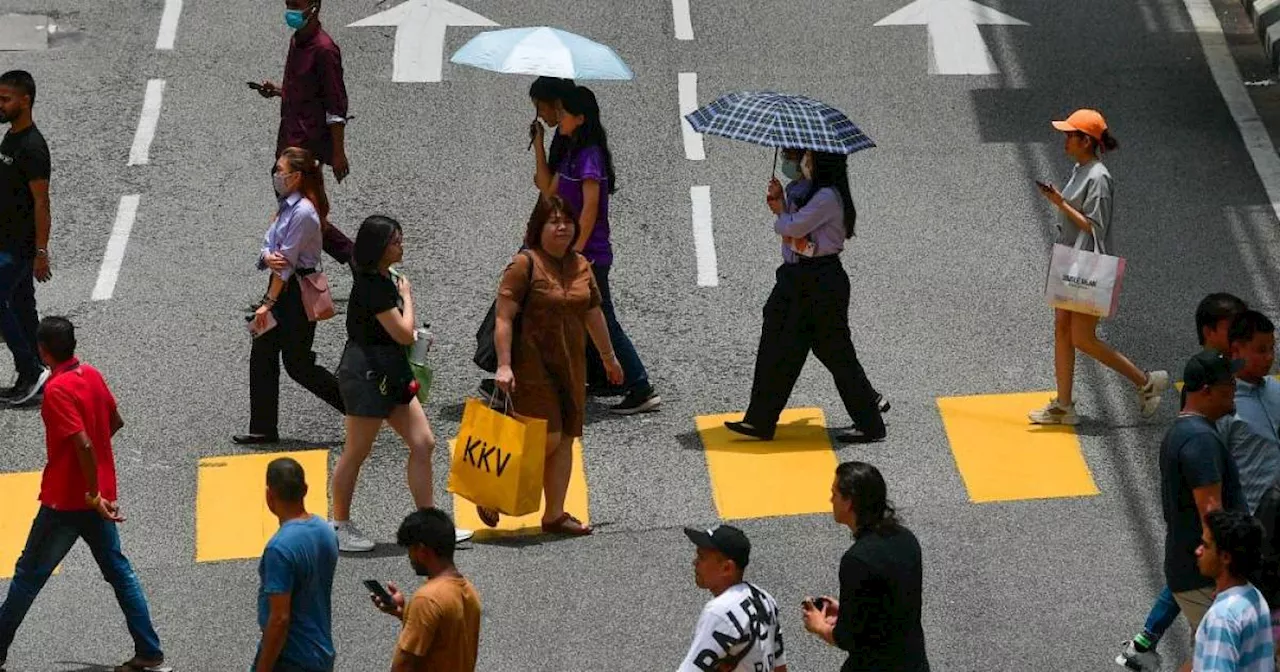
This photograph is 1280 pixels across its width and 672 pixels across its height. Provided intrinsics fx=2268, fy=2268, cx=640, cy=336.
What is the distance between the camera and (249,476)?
41.2 feet

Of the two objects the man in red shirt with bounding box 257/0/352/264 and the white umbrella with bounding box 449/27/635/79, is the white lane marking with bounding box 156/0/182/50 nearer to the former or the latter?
the man in red shirt with bounding box 257/0/352/264

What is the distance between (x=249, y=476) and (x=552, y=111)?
2625 millimetres

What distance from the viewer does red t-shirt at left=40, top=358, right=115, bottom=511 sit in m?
10.0

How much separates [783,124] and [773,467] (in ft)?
6.23

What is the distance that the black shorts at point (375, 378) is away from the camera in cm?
1125

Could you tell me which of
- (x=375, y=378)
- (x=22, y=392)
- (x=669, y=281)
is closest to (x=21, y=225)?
(x=22, y=392)

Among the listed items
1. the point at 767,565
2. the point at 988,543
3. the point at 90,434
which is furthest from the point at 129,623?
the point at 988,543

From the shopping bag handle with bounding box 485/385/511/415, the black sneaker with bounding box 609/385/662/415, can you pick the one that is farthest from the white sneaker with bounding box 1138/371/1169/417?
the shopping bag handle with bounding box 485/385/511/415

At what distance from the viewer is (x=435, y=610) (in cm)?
814

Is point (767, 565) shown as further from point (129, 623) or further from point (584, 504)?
point (129, 623)

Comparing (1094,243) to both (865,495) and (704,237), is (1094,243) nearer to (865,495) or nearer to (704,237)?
(704,237)

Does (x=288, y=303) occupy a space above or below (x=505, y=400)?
below

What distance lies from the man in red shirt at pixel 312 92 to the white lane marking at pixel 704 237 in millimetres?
2431

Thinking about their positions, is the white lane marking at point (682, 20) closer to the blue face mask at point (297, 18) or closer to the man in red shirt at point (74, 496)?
the blue face mask at point (297, 18)
